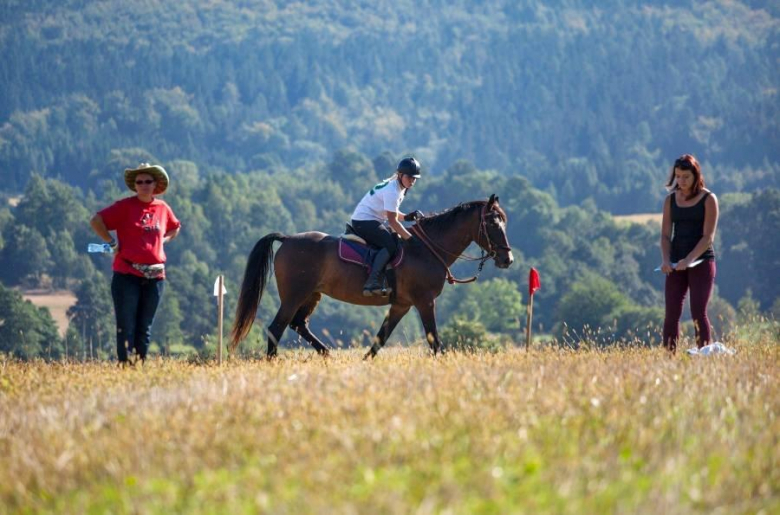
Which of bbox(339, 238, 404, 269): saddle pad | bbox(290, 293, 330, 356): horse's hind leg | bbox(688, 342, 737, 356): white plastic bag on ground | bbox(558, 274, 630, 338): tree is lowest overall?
bbox(558, 274, 630, 338): tree

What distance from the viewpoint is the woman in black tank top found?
12.6m

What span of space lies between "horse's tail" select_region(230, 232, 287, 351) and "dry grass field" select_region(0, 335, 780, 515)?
169 inches

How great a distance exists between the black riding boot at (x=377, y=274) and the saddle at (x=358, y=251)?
0.32 ft

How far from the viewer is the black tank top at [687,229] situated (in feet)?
41.8

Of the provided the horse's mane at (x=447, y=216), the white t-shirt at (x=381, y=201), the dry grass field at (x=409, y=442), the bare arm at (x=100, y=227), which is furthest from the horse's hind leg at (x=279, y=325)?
the dry grass field at (x=409, y=442)

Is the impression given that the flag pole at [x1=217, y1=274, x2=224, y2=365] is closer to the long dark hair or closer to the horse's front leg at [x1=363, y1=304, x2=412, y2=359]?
the horse's front leg at [x1=363, y1=304, x2=412, y2=359]

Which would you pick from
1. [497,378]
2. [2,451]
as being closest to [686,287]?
[497,378]

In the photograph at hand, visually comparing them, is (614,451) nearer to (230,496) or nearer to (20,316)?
(230,496)

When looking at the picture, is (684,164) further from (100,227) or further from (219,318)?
(100,227)

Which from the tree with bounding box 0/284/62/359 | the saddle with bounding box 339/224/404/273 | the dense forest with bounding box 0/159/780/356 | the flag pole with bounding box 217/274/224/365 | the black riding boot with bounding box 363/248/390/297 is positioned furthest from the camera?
the dense forest with bounding box 0/159/780/356

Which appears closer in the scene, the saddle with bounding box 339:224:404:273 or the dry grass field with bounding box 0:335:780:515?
the dry grass field with bounding box 0:335:780:515

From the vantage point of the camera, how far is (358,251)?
15.5 metres

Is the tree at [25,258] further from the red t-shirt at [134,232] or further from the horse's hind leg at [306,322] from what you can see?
the red t-shirt at [134,232]

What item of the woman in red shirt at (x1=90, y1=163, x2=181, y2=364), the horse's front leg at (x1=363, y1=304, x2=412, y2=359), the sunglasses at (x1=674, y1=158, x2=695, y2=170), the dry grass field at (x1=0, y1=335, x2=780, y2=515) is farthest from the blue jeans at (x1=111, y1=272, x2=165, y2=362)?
the sunglasses at (x1=674, y1=158, x2=695, y2=170)
